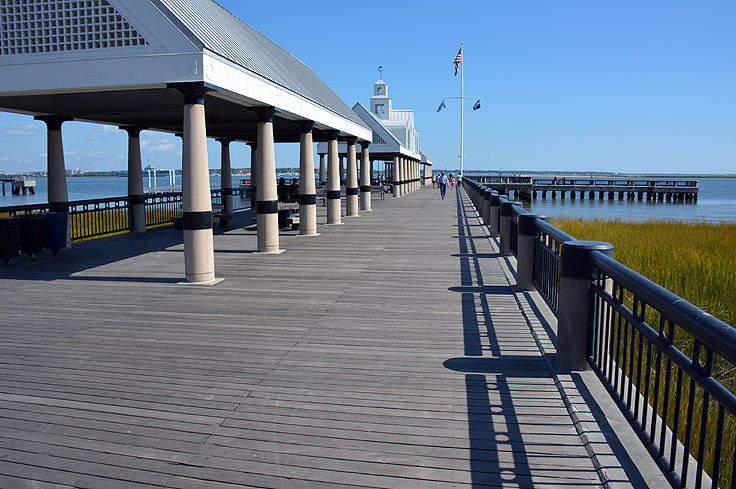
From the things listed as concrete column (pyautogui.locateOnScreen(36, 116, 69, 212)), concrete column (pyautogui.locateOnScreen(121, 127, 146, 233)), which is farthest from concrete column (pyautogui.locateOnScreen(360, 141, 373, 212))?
concrete column (pyautogui.locateOnScreen(36, 116, 69, 212))

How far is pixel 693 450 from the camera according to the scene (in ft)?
16.2

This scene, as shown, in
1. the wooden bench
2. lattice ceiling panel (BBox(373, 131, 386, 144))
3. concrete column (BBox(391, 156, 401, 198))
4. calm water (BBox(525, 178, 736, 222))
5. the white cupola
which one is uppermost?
the white cupola

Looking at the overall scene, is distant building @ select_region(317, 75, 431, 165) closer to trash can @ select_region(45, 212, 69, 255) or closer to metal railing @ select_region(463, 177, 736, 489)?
trash can @ select_region(45, 212, 69, 255)

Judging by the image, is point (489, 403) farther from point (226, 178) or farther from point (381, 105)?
point (381, 105)

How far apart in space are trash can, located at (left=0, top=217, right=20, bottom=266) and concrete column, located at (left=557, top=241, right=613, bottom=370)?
11.1 meters

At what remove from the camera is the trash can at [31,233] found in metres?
11.8

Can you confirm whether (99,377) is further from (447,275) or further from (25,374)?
(447,275)

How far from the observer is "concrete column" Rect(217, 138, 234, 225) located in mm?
23875

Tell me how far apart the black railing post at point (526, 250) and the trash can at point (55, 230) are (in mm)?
10261

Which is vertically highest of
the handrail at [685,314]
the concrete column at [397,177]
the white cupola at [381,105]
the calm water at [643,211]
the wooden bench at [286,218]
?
the white cupola at [381,105]

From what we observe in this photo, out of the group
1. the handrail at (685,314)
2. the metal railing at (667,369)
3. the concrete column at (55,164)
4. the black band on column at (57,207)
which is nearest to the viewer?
the handrail at (685,314)

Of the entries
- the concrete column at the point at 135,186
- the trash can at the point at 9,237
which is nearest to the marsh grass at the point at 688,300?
the trash can at the point at 9,237

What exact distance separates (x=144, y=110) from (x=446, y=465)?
1340 cm

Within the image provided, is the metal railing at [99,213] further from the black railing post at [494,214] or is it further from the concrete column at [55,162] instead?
the black railing post at [494,214]
